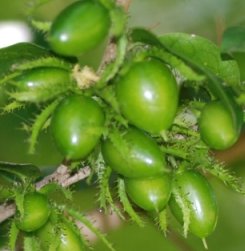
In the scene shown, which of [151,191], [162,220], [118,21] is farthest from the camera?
[162,220]

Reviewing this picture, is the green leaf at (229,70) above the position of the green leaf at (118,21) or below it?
below

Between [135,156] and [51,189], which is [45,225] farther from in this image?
[135,156]

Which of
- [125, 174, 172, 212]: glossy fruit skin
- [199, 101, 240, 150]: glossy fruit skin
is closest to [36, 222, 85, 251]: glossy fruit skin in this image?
[125, 174, 172, 212]: glossy fruit skin

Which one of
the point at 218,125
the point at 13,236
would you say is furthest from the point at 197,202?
Result: the point at 13,236

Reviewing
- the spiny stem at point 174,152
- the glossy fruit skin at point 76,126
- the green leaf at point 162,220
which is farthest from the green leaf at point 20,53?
the green leaf at point 162,220

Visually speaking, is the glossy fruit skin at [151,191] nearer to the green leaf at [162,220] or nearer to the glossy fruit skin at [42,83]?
the green leaf at [162,220]

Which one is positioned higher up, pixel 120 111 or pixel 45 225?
pixel 120 111
